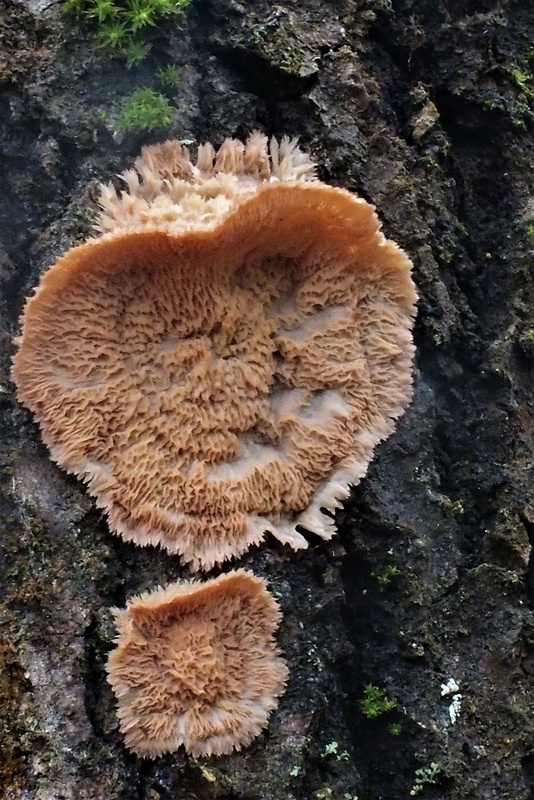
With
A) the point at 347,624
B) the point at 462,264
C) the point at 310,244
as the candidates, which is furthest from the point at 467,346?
the point at 347,624

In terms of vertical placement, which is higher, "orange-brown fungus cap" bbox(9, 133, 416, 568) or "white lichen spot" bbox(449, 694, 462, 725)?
"orange-brown fungus cap" bbox(9, 133, 416, 568)

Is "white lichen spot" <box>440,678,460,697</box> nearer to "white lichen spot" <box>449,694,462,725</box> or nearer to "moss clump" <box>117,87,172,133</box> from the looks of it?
"white lichen spot" <box>449,694,462,725</box>

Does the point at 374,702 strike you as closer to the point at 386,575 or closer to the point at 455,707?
the point at 455,707

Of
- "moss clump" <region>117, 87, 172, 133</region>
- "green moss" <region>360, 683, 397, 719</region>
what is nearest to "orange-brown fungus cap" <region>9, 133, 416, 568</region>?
"moss clump" <region>117, 87, 172, 133</region>

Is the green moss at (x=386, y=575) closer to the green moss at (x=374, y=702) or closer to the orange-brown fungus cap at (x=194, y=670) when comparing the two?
the green moss at (x=374, y=702)

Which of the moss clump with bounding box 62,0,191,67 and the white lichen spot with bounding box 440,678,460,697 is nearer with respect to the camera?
the moss clump with bounding box 62,0,191,67

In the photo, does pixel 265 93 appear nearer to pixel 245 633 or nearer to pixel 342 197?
pixel 342 197

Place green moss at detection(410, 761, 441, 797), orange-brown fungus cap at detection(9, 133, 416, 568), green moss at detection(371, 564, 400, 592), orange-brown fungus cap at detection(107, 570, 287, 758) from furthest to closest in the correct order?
green moss at detection(371, 564, 400, 592), green moss at detection(410, 761, 441, 797), orange-brown fungus cap at detection(9, 133, 416, 568), orange-brown fungus cap at detection(107, 570, 287, 758)
